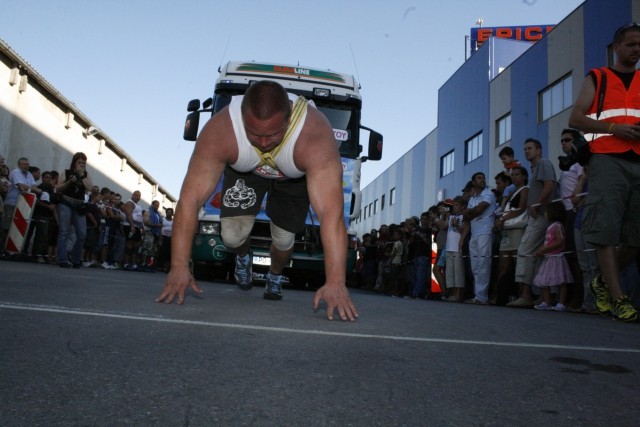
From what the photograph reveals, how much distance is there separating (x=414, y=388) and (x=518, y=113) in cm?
2107

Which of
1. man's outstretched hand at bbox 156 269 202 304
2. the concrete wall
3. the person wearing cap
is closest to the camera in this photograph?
man's outstretched hand at bbox 156 269 202 304

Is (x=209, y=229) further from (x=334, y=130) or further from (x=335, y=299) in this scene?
(x=335, y=299)

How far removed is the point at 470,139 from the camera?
2569cm

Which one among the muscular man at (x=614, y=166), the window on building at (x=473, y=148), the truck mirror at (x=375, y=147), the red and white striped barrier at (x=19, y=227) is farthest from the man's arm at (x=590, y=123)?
the window on building at (x=473, y=148)

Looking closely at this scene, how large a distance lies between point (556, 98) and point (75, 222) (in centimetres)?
1513

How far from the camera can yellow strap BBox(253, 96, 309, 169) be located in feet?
11.3

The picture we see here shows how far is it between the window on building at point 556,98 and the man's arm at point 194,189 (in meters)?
16.4

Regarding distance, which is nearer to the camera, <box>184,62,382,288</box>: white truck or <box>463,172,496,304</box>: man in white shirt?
<box>463,172,496,304</box>: man in white shirt

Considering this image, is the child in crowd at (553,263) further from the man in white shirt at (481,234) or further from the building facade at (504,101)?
the building facade at (504,101)

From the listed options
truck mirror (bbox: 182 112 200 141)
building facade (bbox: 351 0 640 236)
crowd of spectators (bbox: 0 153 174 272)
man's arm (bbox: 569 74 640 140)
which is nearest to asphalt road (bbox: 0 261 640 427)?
man's arm (bbox: 569 74 640 140)

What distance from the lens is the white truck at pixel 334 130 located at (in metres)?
8.81

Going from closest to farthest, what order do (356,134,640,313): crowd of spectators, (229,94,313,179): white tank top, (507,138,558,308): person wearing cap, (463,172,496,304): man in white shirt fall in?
1. (229,94,313,179): white tank top
2. (356,134,640,313): crowd of spectators
3. (507,138,558,308): person wearing cap
4. (463,172,496,304): man in white shirt

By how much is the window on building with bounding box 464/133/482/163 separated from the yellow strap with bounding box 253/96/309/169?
21855mm

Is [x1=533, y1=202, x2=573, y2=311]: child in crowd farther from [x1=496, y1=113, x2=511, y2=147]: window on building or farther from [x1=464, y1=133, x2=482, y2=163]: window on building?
[x1=464, y1=133, x2=482, y2=163]: window on building
